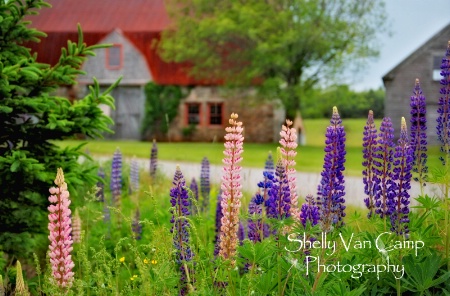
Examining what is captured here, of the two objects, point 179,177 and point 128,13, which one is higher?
point 128,13

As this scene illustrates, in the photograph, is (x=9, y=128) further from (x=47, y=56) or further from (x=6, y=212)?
(x=47, y=56)

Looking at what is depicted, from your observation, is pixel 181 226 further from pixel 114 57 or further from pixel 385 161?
pixel 114 57

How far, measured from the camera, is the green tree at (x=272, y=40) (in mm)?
28375

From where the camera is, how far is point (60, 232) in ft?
12.0

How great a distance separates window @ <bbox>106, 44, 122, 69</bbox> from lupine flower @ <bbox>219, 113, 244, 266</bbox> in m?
30.5

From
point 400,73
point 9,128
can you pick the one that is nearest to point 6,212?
point 9,128

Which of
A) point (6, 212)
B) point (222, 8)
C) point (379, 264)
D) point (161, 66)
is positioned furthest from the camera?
point (161, 66)

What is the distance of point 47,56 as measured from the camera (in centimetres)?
3372

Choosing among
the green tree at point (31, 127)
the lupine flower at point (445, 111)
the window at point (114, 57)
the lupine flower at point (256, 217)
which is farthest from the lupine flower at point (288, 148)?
the window at point (114, 57)

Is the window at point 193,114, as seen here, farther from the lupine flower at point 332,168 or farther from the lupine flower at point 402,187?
the lupine flower at point 332,168

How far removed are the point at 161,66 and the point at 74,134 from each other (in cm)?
2705

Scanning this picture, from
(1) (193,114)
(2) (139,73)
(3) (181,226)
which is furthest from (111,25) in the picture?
(3) (181,226)

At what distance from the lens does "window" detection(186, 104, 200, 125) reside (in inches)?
1315

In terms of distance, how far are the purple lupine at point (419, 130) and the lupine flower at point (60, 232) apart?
6.99ft
